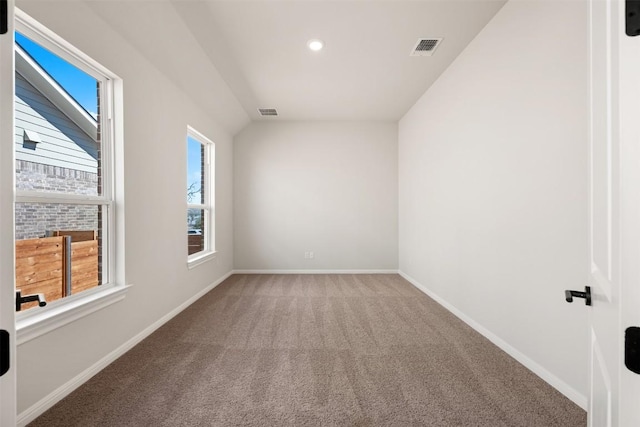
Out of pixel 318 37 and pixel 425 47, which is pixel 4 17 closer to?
pixel 318 37

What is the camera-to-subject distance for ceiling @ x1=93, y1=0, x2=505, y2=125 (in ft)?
8.09

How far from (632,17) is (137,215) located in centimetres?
300

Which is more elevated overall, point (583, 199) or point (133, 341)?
point (583, 199)

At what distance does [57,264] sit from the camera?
6.36ft

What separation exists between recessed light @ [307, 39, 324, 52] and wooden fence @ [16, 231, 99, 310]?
2.59 m

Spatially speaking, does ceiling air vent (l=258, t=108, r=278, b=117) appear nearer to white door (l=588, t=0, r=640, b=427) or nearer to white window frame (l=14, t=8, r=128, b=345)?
white window frame (l=14, t=8, r=128, b=345)

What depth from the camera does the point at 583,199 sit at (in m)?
1.72

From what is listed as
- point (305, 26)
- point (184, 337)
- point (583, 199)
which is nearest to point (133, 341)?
point (184, 337)

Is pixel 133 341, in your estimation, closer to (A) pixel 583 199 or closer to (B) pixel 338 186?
(A) pixel 583 199

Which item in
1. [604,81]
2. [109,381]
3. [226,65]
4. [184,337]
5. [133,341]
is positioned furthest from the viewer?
[226,65]

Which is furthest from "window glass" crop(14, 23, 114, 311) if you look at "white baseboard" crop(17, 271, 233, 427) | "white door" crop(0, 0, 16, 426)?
"white door" crop(0, 0, 16, 426)

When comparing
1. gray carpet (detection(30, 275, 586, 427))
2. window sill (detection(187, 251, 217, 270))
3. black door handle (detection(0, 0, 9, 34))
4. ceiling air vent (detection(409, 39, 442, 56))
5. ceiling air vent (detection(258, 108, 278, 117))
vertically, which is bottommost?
gray carpet (detection(30, 275, 586, 427))

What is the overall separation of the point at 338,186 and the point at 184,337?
12.1 feet

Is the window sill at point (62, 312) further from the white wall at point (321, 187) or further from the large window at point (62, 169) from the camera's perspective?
the white wall at point (321, 187)
